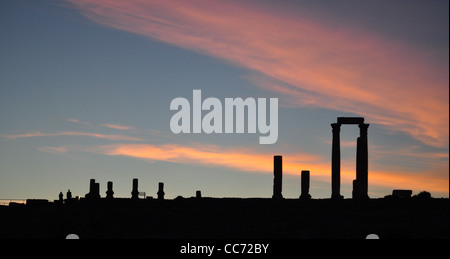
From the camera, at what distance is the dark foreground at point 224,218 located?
56844mm

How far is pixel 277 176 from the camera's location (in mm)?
62062

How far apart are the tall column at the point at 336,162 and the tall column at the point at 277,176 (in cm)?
341

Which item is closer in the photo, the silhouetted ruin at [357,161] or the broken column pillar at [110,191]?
the silhouetted ruin at [357,161]

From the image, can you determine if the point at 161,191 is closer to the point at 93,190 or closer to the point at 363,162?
the point at 93,190

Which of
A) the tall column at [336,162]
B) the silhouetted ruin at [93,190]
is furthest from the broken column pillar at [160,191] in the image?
the tall column at [336,162]

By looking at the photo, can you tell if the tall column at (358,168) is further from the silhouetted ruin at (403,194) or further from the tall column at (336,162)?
the silhouetted ruin at (403,194)

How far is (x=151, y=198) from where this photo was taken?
6250 cm

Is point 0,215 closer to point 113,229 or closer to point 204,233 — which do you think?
point 113,229

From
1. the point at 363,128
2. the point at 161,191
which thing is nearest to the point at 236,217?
the point at 161,191

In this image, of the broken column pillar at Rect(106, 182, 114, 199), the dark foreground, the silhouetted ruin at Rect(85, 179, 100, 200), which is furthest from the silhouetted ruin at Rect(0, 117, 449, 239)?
the broken column pillar at Rect(106, 182, 114, 199)

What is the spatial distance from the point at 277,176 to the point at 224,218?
537 cm

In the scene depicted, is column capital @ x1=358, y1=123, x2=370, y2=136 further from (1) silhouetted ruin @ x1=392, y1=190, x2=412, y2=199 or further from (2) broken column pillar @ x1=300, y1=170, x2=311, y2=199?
(1) silhouetted ruin @ x1=392, y1=190, x2=412, y2=199

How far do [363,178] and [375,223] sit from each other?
5.85m
